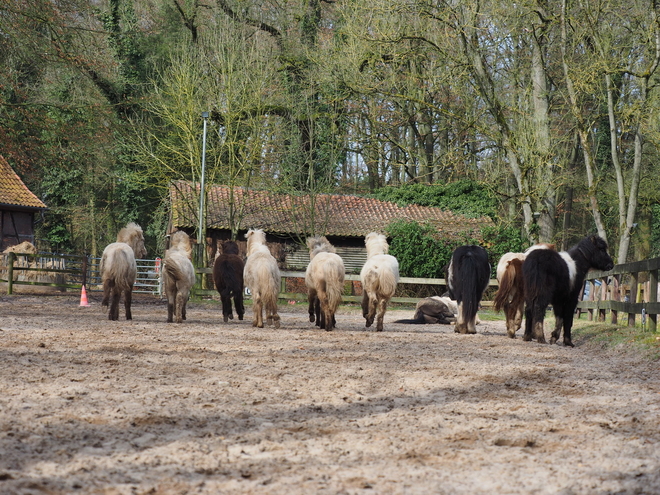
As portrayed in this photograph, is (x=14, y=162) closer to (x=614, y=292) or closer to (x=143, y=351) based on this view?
(x=143, y=351)

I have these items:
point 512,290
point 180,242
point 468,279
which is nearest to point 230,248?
point 180,242

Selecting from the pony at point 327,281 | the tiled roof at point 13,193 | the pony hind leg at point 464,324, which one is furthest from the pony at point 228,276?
the tiled roof at point 13,193

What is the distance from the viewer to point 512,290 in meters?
13.3

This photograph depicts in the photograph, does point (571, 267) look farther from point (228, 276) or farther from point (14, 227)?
point (14, 227)

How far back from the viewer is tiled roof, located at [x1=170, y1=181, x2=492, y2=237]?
35.3 metres

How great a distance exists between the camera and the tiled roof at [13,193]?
1422 inches

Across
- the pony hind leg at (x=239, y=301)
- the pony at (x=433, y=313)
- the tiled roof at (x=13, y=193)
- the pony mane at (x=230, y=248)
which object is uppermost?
the tiled roof at (x=13, y=193)

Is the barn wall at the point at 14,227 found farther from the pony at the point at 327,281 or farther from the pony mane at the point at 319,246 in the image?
the pony at the point at 327,281

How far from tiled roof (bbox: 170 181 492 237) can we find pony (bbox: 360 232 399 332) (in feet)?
64.6

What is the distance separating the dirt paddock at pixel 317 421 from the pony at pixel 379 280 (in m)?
4.03

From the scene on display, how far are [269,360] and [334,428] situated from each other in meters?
3.68

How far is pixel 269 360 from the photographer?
8867 millimetres

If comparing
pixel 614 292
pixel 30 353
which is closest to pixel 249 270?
pixel 30 353

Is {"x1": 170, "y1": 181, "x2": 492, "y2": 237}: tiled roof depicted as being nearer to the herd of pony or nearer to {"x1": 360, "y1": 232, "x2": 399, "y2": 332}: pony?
the herd of pony
